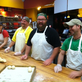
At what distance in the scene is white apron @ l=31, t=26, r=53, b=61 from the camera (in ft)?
6.18

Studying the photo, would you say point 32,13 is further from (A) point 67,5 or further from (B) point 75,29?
(B) point 75,29

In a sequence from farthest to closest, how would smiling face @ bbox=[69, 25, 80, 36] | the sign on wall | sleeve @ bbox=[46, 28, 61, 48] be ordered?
the sign on wall → sleeve @ bbox=[46, 28, 61, 48] → smiling face @ bbox=[69, 25, 80, 36]

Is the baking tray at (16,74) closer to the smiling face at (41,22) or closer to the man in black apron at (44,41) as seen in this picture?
the man in black apron at (44,41)

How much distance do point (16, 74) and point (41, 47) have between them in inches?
28.2

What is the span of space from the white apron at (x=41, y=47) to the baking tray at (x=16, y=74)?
492 mm

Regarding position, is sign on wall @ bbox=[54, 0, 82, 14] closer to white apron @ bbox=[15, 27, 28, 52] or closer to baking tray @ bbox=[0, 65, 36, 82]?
white apron @ bbox=[15, 27, 28, 52]

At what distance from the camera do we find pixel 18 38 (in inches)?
102

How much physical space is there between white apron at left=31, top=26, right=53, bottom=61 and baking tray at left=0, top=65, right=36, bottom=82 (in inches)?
19.4

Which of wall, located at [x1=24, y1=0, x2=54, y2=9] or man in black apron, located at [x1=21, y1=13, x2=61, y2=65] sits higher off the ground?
wall, located at [x1=24, y1=0, x2=54, y2=9]

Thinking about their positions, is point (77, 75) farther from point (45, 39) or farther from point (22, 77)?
point (45, 39)

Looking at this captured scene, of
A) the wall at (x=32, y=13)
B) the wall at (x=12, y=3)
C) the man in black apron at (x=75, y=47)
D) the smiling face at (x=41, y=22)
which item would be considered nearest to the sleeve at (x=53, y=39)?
the smiling face at (x=41, y=22)

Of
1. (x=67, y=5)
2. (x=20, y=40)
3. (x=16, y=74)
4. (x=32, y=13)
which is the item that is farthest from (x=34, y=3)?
(x=16, y=74)

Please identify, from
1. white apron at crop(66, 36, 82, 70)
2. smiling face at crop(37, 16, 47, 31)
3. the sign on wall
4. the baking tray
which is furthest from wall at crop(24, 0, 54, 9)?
the baking tray

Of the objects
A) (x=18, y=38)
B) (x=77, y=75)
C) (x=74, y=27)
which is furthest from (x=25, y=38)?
(x=77, y=75)
